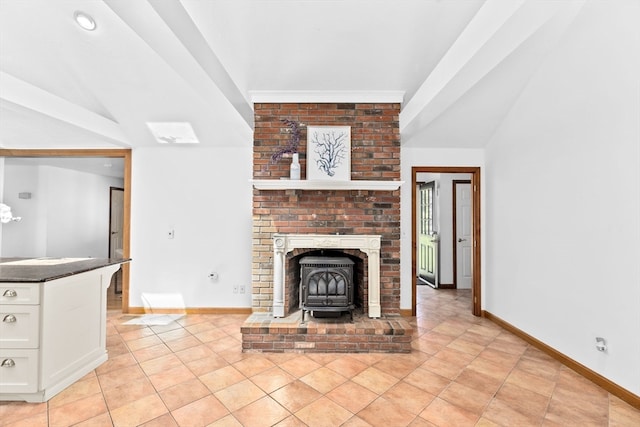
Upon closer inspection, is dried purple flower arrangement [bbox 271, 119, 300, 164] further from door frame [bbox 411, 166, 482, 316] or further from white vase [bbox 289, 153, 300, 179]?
door frame [bbox 411, 166, 482, 316]

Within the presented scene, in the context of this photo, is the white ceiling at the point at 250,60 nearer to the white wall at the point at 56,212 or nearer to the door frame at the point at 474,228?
Result: the door frame at the point at 474,228

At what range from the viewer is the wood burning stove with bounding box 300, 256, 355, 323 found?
2.76 metres

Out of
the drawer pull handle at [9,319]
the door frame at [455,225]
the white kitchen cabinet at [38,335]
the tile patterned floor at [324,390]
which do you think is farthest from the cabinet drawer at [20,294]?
the door frame at [455,225]

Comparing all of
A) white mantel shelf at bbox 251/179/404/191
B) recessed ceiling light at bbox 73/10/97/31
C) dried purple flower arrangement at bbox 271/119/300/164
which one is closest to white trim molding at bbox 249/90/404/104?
dried purple flower arrangement at bbox 271/119/300/164

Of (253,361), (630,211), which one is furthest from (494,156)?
(253,361)

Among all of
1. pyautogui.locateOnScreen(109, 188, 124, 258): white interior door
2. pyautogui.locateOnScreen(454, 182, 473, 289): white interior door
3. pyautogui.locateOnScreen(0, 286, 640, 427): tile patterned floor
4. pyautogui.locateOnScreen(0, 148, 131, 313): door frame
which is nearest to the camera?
pyautogui.locateOnScreen(0, 286, 640, 427): tile patterned floor

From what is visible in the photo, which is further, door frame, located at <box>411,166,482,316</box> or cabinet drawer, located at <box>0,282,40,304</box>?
door frame, located at <box>411,166,482,316</box>

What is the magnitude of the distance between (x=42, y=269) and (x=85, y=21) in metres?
1.94

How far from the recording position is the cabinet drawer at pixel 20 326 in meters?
1.87

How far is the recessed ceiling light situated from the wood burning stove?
2634mm

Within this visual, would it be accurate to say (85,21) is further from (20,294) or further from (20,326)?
(20,326)

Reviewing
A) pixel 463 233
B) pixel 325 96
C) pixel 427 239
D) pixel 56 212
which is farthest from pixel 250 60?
pixel 56 212

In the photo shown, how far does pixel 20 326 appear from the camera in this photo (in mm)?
1878

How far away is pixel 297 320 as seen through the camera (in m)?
2.76
